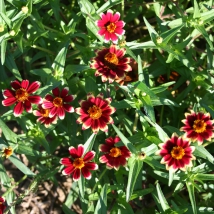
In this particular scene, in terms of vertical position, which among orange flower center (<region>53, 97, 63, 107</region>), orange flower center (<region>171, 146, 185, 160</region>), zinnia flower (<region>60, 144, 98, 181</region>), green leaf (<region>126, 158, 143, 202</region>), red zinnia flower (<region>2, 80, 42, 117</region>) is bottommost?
green leaf (<region>126, 158, 143, 202</region>)

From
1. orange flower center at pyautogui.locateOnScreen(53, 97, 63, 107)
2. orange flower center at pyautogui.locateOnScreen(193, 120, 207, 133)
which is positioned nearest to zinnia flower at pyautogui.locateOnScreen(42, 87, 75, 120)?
orange flower center at pyautogui.locateOnScreen(53, 97, 63, 107)

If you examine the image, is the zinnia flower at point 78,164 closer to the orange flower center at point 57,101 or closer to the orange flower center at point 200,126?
the orange flower center at point 57,101

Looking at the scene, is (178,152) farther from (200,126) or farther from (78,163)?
(78,163)

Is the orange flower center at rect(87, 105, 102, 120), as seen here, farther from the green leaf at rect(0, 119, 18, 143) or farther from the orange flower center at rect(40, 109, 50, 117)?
the green leaf at rect(0, 119, 18, 143)

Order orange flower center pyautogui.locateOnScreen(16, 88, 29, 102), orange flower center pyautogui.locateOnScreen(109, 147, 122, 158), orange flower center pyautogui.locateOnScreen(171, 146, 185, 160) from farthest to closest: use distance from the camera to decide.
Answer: orange flower center pyautogui.locateOnScreen(109, 147, 122, 158) < orange flower center pyautogui.locateOnScreen(16, 88, 29, 102) < orange flower center pyautogui.locateOnScreen(171, 146, 185, 160)

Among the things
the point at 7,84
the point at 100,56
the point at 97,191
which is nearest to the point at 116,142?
the point at 97,191

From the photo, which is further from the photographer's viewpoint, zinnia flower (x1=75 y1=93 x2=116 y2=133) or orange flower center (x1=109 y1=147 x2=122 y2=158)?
orange flower center (x1=109 y1=147 x2=122 y2=158)

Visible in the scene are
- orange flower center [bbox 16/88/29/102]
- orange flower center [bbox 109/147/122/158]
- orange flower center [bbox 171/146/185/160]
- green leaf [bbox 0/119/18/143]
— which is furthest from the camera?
green leaf [bbox 0/119/18/143]

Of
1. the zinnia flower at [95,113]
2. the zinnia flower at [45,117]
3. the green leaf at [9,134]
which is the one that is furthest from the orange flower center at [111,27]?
the green leaf at [9,134]
